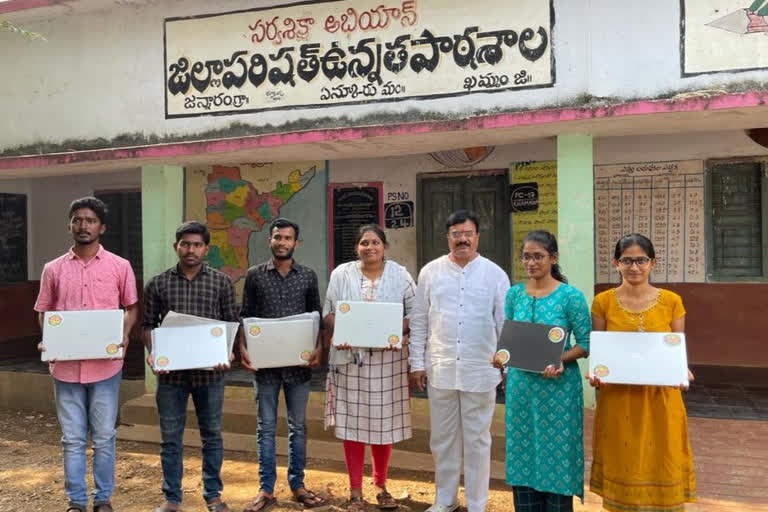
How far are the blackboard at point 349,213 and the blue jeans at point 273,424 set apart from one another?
3634mm

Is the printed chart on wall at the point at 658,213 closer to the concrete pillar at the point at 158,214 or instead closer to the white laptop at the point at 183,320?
the concrete pillar at the point at 158,214

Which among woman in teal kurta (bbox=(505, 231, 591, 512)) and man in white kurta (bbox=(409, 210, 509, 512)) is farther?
man in white kurta (bbox=(409, 210, 509, 512))

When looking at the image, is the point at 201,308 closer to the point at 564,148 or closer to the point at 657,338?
the point at 657,338

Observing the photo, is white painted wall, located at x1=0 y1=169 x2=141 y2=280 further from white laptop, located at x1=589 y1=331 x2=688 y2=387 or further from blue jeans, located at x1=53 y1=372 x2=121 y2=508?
white laptop, located at x1=589 y1=331 x2=688 y2=387

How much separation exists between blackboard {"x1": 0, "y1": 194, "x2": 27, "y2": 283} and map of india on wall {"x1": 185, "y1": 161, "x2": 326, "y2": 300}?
295 centimetres

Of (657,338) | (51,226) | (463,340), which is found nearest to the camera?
(657,338)

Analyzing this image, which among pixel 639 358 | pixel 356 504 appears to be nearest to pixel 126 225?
pixel 356 504

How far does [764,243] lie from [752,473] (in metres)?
3.02

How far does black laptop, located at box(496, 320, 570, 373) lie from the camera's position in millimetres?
2947

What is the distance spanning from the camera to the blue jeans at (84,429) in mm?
3617

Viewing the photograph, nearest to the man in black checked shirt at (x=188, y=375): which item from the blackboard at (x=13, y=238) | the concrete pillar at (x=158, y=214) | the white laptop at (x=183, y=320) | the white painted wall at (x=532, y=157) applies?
the white laptop at (x=183, y=320)

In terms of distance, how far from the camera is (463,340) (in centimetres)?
352

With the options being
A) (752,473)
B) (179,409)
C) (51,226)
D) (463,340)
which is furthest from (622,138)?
(51,226)

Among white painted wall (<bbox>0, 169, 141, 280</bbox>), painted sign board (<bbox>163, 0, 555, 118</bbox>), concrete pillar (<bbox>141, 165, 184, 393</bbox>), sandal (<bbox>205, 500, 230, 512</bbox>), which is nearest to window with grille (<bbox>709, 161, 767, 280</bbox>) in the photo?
painted sign board (<bbox>163, 0, 555, 118</bbox>)
